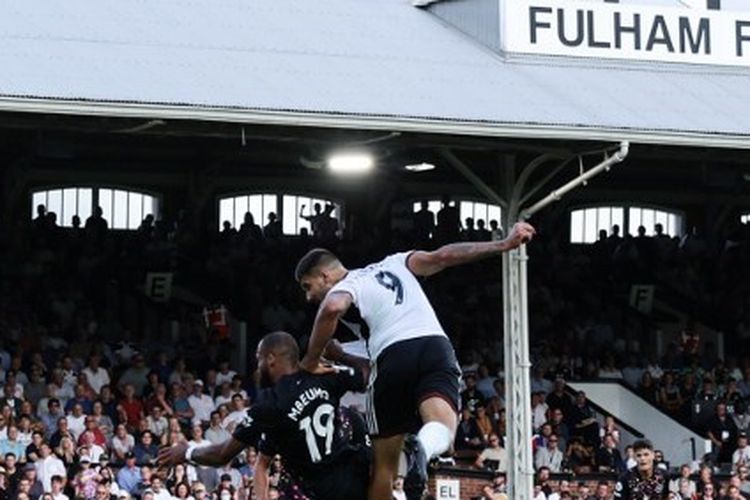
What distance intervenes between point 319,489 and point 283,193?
74.3ft

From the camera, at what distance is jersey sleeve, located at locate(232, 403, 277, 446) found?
11.8m

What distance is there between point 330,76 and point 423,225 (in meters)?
9.42

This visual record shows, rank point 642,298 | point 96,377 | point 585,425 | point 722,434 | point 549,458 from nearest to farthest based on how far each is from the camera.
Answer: point 96,377 < point 549,458 < point 585,425 < point 722,434 < point 642,298

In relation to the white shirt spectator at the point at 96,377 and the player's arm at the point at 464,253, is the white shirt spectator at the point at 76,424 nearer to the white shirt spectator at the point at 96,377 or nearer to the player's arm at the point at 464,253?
the white shirt spectator at the point at 96,377

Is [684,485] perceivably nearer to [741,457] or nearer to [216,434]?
[741,457]

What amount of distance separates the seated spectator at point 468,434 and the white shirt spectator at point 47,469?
Answer: 5.94 metres

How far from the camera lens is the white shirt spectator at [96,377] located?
990 inches

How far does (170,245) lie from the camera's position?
102 feet

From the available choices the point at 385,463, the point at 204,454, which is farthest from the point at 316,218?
the point at 385,463

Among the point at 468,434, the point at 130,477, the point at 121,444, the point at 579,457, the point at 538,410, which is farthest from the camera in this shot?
the point at 538,410

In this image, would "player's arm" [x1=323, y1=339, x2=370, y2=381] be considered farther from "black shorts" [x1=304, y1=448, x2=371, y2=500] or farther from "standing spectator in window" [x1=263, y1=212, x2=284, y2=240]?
"standing spectator in window" [x1=263, y1=212, x2=284, y2=240]

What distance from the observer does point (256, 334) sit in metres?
29.9

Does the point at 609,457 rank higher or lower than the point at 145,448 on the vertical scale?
lower

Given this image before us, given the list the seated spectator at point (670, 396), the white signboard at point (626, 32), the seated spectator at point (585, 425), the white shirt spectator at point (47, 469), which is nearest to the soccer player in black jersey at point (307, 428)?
the white shirt spectator at point (47, 469)
